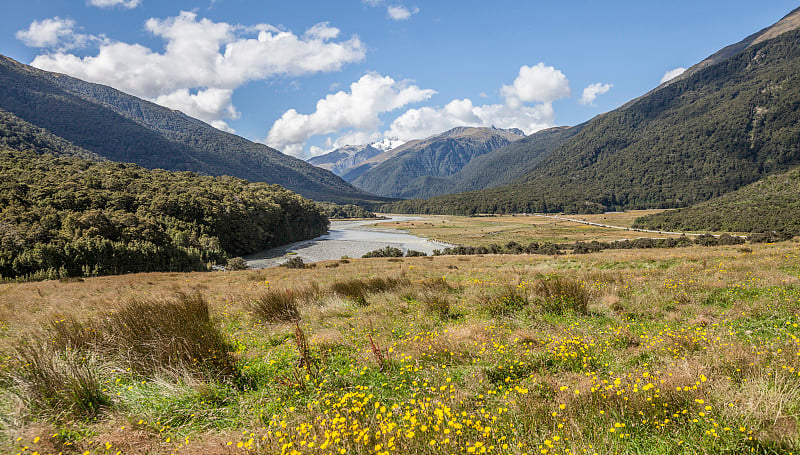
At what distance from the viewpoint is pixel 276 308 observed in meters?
9.29

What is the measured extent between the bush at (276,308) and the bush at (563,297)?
6.89 metres

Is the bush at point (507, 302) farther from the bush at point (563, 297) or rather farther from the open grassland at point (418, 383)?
the bush at point (563, 297)

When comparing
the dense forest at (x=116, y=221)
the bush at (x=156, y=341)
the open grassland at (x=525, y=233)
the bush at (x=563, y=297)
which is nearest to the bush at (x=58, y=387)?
the bush at (x=156, y=341)

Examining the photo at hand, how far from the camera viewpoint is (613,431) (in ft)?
11.5

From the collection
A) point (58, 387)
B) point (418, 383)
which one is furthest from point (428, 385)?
point (58, 387)

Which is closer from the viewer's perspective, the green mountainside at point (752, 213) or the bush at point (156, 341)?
the bush at point (156, 341)

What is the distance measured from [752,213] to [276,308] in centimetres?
10758

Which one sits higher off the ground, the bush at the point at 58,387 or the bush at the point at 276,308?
the bush at the point at 58,387

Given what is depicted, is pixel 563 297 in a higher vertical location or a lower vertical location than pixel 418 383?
lower

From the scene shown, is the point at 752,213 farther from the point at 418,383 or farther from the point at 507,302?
the point at 418,383

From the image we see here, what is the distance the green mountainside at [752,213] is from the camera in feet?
219

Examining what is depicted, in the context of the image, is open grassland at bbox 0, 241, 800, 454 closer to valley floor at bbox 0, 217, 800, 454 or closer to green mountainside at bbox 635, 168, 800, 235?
valley floor at bbox 0, 217, 800, 454

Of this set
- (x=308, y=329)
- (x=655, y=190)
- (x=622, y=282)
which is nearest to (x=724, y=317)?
(x=622, y=282)

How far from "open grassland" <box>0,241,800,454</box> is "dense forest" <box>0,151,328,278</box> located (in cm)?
3681
